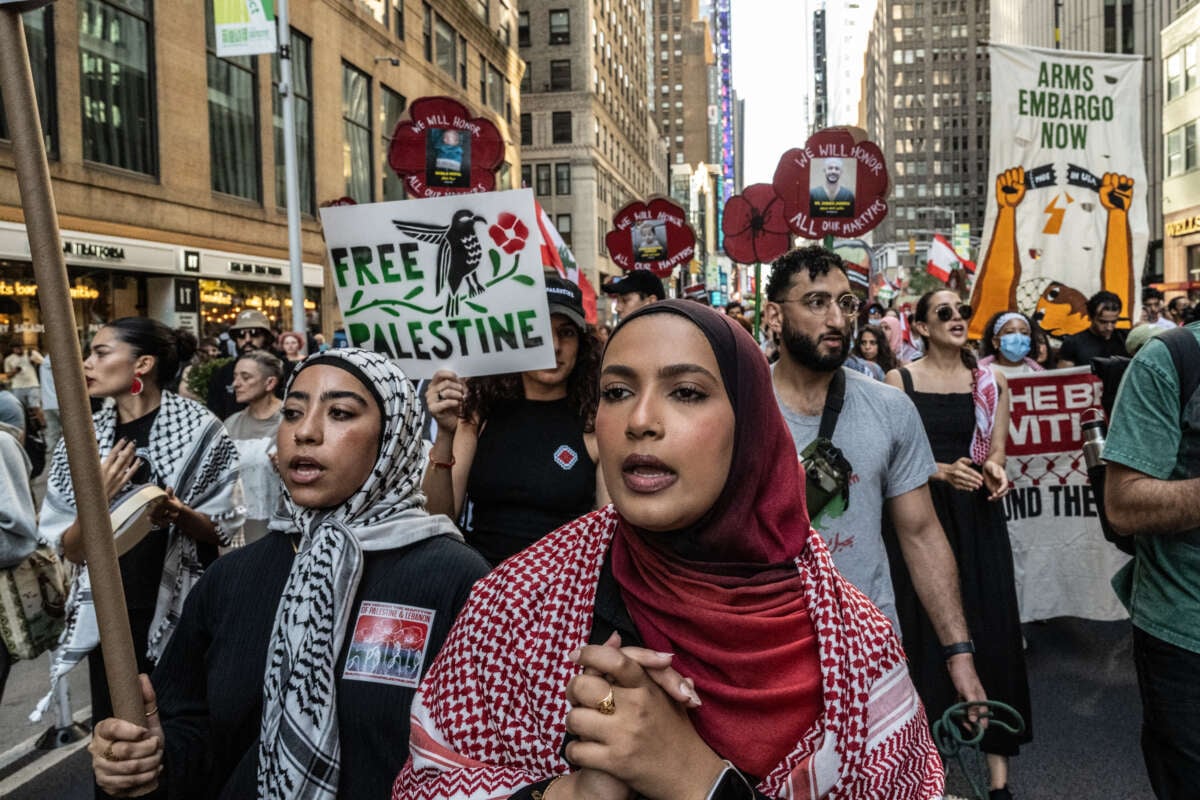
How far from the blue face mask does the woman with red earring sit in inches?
199

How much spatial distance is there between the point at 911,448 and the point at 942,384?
2281 mm

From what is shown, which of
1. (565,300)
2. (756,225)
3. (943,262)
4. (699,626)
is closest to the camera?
(699,626)

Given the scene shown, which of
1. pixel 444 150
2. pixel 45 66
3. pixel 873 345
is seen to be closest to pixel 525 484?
pixel 444 150

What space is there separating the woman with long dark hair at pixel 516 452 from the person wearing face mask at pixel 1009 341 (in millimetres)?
3790

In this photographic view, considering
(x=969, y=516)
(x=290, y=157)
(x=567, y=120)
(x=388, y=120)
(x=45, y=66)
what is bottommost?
(x=969, y=516)

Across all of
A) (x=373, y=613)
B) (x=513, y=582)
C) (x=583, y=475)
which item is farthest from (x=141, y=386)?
(x=513, y=582)

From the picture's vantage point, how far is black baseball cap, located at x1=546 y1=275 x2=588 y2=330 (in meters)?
4.29

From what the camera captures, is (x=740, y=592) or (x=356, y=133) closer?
(x=740, y=592)

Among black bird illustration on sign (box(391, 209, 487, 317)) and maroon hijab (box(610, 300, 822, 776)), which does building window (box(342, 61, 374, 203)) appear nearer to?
black bird illustration on sign (box(391, 209, 487, 317))

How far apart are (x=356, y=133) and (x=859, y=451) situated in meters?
31.0

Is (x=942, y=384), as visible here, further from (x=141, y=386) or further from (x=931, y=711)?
(x=141, y=386)

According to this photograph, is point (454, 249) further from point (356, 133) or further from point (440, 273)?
point (356, 133)

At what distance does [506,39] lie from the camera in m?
48.7

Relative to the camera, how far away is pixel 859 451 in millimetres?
3256
